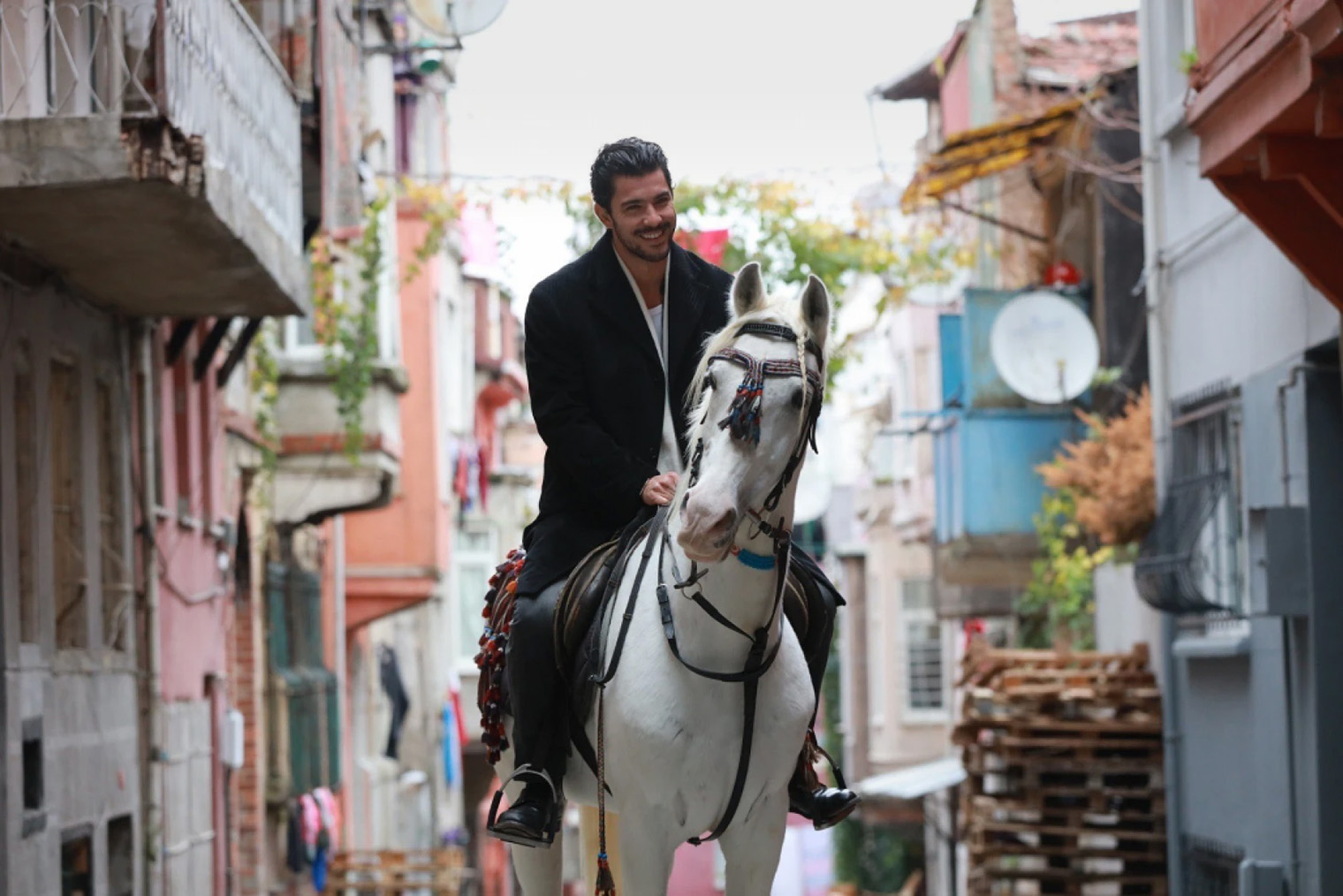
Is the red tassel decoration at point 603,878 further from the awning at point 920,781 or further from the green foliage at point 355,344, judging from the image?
the awning at point 920,781

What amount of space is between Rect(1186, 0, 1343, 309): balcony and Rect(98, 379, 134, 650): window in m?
8.49

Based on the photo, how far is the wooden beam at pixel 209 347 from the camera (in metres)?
18.9

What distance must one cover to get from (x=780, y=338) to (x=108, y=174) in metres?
6.84

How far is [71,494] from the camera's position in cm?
1555

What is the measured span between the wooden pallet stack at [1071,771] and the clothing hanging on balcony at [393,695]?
17247mm

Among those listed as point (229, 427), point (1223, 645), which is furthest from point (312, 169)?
point (1223, 645)

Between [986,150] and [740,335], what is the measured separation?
1680 cm

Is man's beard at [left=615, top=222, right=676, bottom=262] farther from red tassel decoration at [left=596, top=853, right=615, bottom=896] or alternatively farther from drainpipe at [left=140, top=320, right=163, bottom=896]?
drainpipe at [left=140, top=320, right=163, bottom=896]

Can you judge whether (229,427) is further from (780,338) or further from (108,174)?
(780,338)

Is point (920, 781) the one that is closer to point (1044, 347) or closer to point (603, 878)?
point (1044, 347)

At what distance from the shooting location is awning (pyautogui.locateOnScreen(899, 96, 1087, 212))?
71.5ft

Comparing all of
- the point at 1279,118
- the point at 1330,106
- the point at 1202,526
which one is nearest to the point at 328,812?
the point at 1202,526

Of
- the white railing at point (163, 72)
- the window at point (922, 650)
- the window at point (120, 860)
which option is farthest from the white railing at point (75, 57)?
the window at point (922, 650)

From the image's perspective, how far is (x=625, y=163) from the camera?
283 inches
